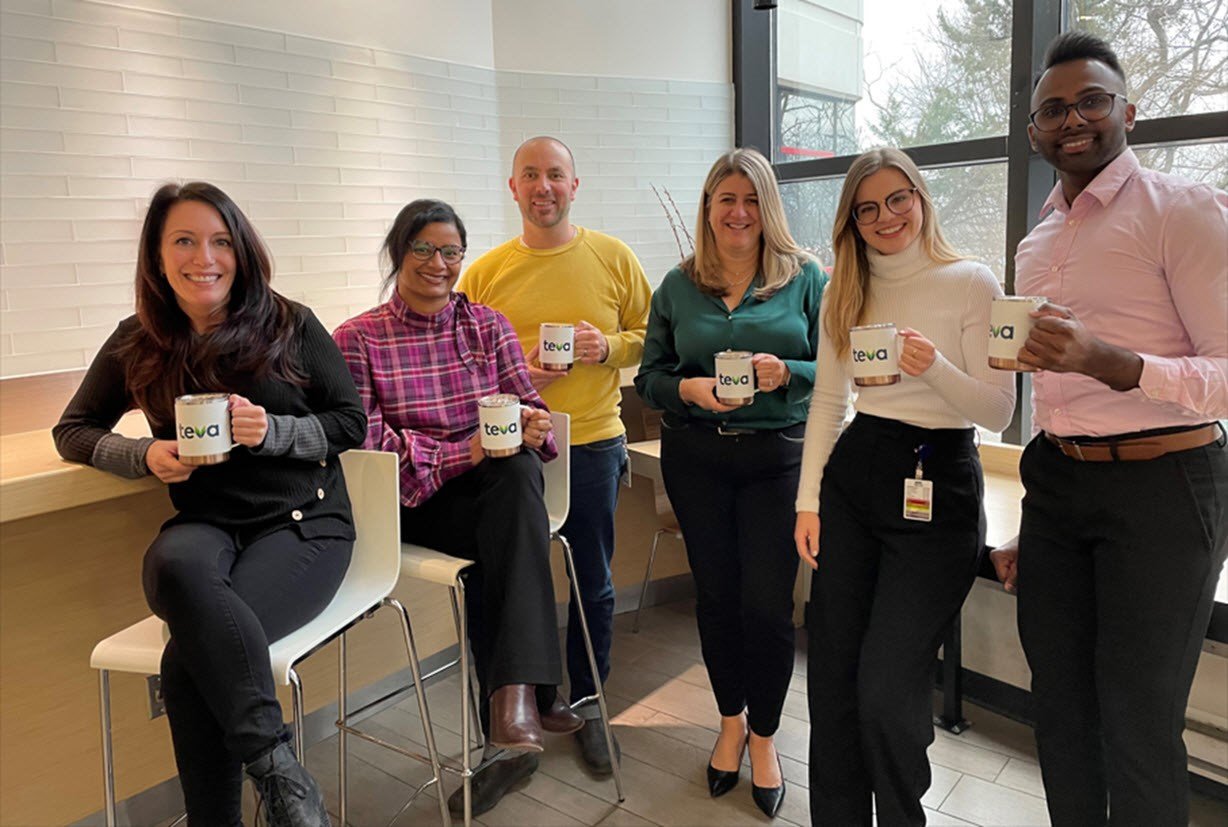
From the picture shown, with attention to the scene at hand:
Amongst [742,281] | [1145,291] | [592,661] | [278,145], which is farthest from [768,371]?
[278,145]

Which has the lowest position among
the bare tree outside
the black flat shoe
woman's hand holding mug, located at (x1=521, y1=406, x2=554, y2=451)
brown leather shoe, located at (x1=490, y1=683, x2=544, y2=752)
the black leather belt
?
the black flat shoe

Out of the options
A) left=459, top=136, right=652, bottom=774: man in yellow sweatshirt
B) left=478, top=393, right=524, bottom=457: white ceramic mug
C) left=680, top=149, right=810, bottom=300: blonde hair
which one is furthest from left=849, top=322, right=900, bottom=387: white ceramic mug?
left=459, top=136, right=652, bottom=774: man in yellow sweatshirt

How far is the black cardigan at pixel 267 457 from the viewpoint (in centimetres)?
175

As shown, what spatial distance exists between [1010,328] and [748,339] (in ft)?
2.38

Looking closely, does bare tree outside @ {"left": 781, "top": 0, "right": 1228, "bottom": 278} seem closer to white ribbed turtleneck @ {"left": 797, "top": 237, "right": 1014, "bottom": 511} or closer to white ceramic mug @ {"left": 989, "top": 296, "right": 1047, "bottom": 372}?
white ribbed turtleneck @ {"left": 797, "top": 237, "right": 1014, "bottom": 511}

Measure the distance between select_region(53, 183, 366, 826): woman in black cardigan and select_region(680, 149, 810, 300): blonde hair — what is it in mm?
870

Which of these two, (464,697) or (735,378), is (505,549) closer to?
(464,697)

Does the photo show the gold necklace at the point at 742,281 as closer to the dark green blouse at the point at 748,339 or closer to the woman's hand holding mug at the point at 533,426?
the dark green blouse at the point at 748,339

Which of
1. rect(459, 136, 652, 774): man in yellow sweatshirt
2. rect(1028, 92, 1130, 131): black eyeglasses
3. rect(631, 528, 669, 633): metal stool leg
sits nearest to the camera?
rect(1028, 92, 1130, 131): black eyeglasses

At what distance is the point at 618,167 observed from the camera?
352cm

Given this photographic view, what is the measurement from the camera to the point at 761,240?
2084 mm

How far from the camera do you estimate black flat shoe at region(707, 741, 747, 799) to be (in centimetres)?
224

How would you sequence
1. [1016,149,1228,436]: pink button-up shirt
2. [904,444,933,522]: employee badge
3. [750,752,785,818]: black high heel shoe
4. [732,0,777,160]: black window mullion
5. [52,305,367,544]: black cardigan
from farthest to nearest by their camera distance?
[732,0,777,160]: black window mullion → [750,752,785,818]: black high heel shoe → [52,305,367,544]: black cardigan → [904,444,933,522]: employee badge → [1016,149,1228,436]: pink button-up shirt

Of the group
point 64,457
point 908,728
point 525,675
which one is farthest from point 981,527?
point 64,457
